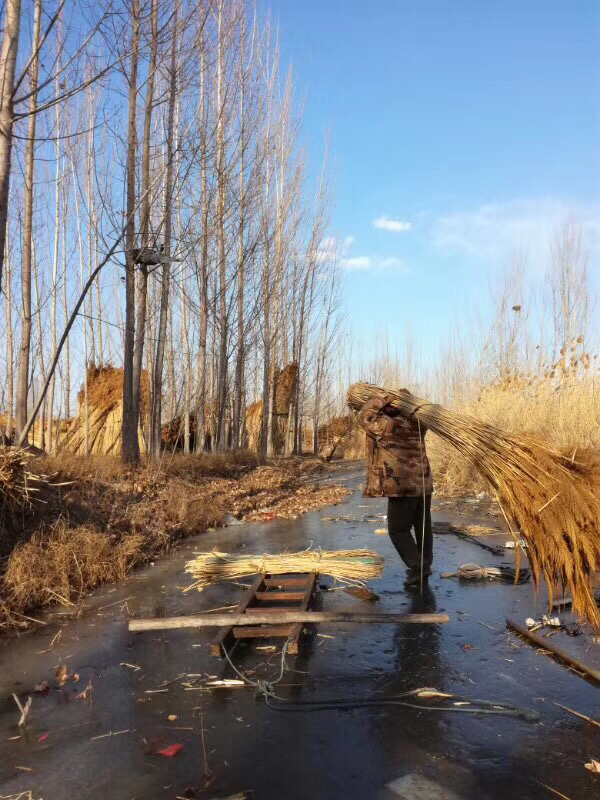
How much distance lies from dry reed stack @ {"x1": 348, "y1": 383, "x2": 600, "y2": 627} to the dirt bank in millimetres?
3997

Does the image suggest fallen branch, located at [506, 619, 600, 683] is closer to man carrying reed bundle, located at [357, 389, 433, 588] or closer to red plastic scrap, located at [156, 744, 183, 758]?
man carrying reed bundle, located at [357, 389, 433, 588]

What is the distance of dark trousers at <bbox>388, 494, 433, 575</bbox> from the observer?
18.3 feet

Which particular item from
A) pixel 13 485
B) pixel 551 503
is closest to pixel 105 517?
pixel 13 485

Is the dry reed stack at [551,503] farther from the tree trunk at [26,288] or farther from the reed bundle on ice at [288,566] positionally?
the tree trunk at [26,288]

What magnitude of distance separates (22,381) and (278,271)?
1382 centimetres

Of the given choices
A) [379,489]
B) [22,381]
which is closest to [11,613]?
[379,489]

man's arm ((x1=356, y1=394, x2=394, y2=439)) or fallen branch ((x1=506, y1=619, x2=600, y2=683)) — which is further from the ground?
man's arm ((x1=356, y1=394, x2=394, y2=439))

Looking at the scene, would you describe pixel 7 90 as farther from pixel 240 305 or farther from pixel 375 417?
pixel 240 305

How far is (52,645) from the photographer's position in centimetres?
442

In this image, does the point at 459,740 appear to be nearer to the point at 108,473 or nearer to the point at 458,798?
the point at 458,798

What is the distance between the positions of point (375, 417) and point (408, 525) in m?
1.08

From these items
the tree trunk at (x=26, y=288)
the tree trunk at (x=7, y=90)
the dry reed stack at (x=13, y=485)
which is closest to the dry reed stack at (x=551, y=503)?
the dry reed stack at (x=13, y=485)

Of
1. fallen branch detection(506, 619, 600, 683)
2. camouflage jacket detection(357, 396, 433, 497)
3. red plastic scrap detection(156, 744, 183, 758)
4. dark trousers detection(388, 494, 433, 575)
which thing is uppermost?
camouflage jacket detection(357, 396, 433, 497)

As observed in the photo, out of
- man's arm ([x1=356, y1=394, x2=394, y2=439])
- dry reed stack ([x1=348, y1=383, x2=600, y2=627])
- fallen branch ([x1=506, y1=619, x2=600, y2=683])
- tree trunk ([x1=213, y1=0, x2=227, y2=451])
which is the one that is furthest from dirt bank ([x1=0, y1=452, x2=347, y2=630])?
tree trunk ([x1=213, y1=0, x2=227, y2=451])
